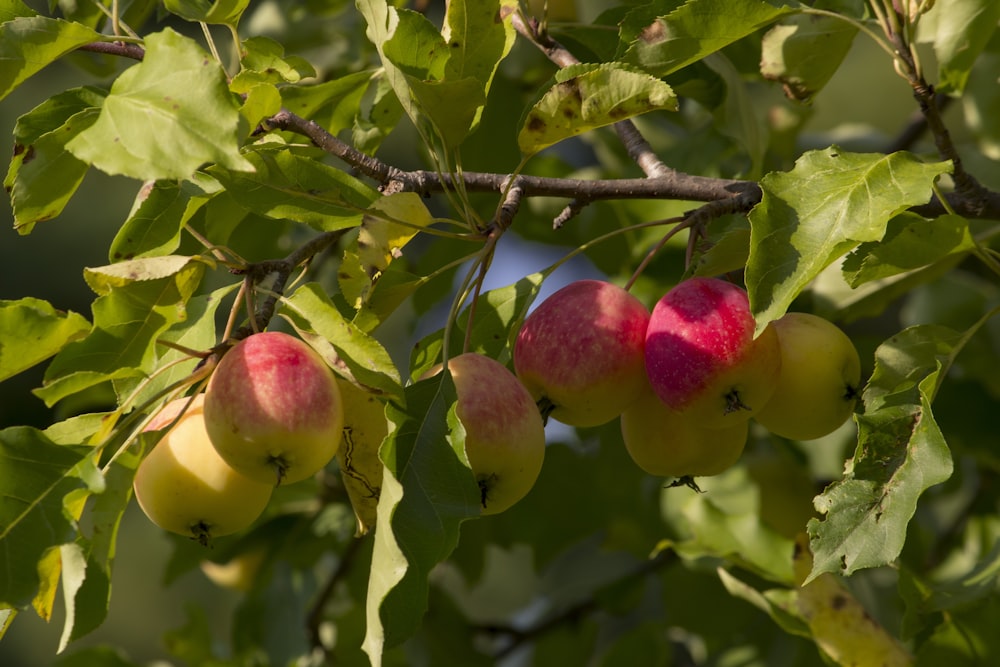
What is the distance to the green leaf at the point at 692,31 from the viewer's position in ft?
3.62

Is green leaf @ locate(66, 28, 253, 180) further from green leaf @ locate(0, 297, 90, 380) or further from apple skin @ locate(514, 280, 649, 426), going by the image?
apple skin @ locate(514, 280, 649, 426)

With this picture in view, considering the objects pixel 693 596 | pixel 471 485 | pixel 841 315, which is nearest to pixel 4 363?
pixel 471 485

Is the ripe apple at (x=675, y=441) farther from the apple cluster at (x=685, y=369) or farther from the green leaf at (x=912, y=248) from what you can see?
the green leaf at (x=912, y=248)

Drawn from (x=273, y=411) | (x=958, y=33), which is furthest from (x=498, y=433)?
(x=958, y=33)

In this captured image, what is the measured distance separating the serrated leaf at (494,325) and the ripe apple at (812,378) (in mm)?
269

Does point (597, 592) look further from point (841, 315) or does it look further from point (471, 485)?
point (471, 485)

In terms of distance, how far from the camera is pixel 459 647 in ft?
6.91

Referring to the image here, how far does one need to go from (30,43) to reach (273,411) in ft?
1.52

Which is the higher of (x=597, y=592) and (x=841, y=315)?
(x=841, y=315)

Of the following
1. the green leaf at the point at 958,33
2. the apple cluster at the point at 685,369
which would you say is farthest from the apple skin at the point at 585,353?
the green leaf at the point at 958,33

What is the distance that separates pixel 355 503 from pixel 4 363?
1.11 feet

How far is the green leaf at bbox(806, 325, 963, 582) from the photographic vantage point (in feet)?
3.01

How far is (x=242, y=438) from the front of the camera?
910 millimetres

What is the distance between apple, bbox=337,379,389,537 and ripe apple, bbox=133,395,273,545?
3.2 inches
